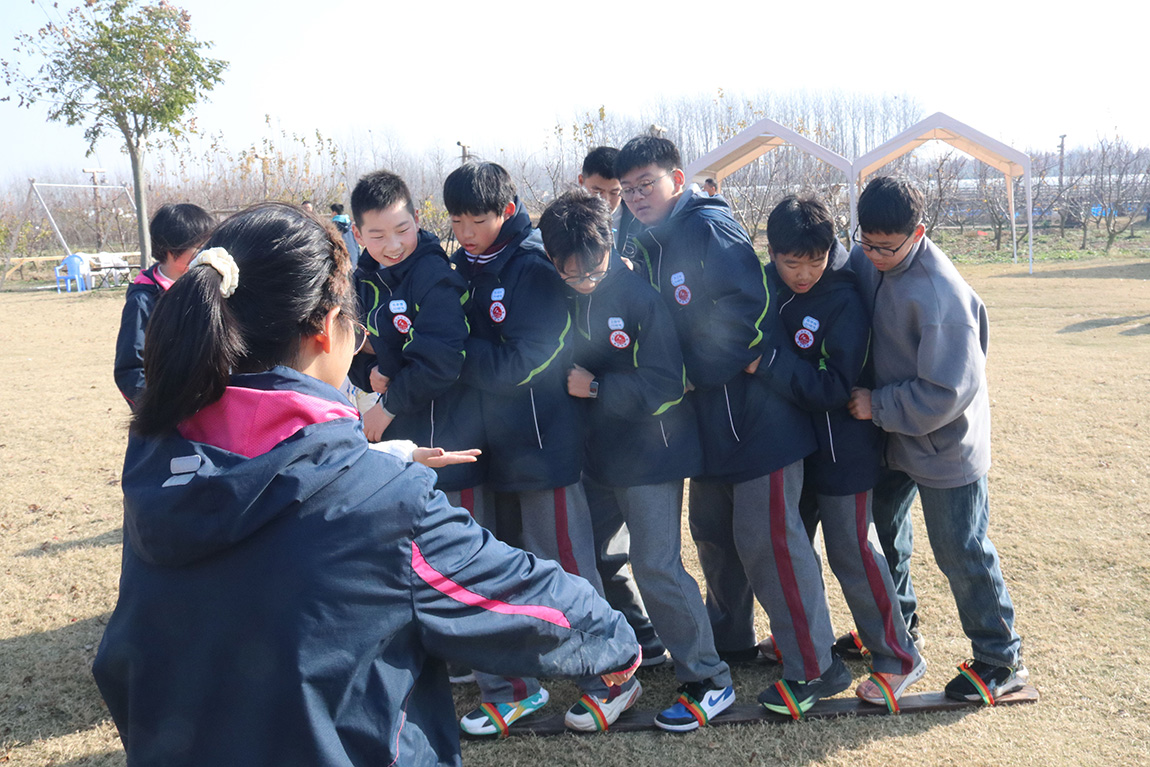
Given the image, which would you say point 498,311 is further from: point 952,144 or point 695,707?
point 952,144

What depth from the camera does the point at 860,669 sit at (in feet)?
9.77

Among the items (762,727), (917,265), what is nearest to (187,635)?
(762,727)

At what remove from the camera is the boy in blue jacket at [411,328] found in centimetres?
263

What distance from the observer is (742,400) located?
104 inches

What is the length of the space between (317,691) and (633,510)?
176 cm

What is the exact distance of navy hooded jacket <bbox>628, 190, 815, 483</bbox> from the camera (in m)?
2.55

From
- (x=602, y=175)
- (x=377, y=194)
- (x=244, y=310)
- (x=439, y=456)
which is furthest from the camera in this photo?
(x=602, y=175)

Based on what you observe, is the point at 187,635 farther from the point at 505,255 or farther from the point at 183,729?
the point at 505,255

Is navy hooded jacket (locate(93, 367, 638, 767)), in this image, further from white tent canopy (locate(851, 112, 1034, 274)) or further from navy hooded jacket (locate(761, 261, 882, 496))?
white tent canopy (locate(851, 112, 1034, 274))

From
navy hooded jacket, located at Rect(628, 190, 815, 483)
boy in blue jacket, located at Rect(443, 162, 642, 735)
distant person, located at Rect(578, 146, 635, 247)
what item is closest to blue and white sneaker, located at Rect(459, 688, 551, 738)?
boy in blue jacket, located at Rect(443, 162, 642, 735)

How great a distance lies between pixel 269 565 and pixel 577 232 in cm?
170

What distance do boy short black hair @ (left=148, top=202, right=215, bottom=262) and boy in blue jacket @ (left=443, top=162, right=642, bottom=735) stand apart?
48.2 inches

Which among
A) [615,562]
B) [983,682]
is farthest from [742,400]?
[983,682]

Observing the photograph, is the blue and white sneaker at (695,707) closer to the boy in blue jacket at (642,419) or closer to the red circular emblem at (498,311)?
the boy in blue jacket at (642,419)
